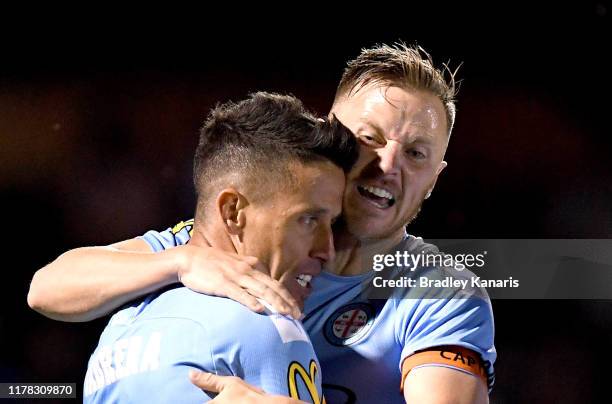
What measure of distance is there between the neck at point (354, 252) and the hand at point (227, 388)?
3.17 ft

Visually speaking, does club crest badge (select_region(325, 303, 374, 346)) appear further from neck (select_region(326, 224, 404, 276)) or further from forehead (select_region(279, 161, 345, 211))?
forehead (select_region(279, 161, 345, 211))

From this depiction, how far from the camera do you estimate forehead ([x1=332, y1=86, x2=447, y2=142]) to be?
2441 millimetres

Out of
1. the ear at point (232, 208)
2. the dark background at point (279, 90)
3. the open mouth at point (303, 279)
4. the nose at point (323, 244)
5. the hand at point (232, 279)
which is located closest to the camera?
the hand at point (232, 279)

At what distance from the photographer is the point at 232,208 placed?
187 centimetres

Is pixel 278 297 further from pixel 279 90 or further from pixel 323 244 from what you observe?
pixel 279 90

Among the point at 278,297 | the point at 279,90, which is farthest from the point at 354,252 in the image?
the point at 279,90

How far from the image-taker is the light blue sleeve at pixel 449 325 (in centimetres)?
229

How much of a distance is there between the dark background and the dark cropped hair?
232 cm

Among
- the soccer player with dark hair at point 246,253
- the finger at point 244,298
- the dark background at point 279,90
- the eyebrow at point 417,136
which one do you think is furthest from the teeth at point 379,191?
the dark background at point 279,90

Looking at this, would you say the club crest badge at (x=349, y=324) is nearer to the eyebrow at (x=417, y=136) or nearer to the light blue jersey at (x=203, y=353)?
the eyebrow at (x=417, y=136)

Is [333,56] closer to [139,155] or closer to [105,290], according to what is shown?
[139,155]

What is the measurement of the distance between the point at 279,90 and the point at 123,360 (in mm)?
2917

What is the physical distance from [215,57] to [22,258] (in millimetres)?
1420

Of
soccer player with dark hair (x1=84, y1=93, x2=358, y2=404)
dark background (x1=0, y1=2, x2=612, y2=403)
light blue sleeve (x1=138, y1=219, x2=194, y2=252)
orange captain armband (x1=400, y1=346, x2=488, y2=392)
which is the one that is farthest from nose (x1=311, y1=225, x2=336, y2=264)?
dark background (x1=0, y1=2, x2=612, y2=403)
